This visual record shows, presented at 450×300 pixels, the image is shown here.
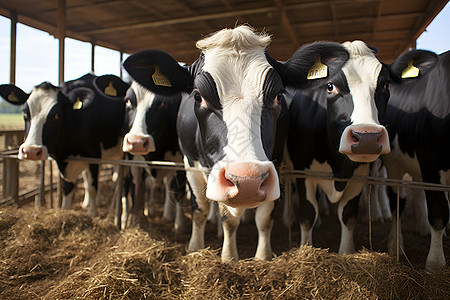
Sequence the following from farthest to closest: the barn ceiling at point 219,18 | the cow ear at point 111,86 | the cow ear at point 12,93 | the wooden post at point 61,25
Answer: the barn ceiling at point 219,18 < the wooden post at point 61,25 < the cow ear at point 12,93 < the cow ear at point 111,86

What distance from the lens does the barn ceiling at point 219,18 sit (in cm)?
684

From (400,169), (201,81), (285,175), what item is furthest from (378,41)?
(201,81)

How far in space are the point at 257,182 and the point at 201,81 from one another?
2.95ft

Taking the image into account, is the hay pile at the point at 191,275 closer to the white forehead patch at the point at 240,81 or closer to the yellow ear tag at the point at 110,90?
the white forehead patch at the point at 240,81

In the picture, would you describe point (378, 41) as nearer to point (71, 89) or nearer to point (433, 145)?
point (433, 145)

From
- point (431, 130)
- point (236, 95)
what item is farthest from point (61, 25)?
point (431, 130)

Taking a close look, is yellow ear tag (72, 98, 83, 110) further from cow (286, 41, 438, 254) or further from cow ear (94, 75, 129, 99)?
cow (286, 41, 438, 254)

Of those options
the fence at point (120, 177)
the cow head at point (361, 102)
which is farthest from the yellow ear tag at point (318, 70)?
the fence at point (120, 177)

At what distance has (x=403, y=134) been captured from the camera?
3.55m

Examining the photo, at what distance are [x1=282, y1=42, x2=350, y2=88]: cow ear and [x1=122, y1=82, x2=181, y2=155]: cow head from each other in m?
1.67

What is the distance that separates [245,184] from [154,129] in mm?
2944

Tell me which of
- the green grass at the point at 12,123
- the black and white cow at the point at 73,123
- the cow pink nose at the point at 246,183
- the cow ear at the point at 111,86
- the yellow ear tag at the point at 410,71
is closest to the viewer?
the cow pink nose at the point at 246,183

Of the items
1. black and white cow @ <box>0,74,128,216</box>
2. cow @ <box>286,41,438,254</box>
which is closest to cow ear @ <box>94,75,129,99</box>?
black and white cow @ <box>0,74,128,216</box>

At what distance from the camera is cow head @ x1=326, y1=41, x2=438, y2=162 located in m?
2.48
